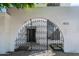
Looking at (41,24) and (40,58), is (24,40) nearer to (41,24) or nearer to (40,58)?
(41,24)

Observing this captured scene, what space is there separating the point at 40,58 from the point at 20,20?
18.2 feet

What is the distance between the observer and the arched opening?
670 cm

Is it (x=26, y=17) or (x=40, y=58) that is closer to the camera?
(x=40, y=58)

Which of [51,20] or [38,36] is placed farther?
[51,20]

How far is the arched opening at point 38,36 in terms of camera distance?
6.70 metres

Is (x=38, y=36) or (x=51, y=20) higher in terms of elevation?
(x=51, y=20)

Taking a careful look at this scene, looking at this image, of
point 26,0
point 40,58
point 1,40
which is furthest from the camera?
point 1,40

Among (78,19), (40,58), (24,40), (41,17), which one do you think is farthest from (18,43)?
Result: (40,58)

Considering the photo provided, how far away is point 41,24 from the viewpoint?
267 inches

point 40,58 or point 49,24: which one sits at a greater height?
point 49,24

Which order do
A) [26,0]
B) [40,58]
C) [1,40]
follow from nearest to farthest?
[26,0]
[40,58]
[1,40]

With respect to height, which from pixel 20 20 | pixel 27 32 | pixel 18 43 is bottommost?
pixel 18 43

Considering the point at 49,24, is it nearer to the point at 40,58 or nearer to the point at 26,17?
the point at 26,17

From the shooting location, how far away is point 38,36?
22.4 ft
